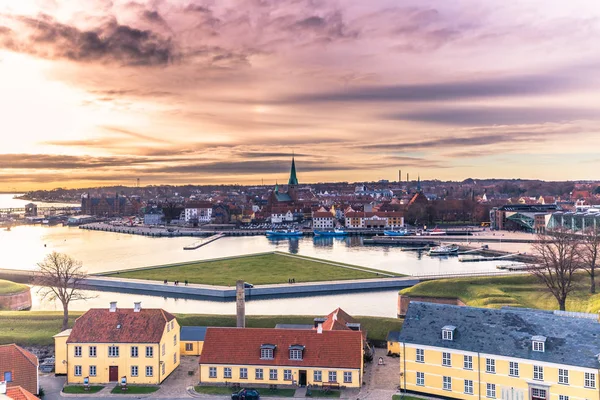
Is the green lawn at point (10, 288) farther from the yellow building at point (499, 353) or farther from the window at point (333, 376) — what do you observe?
the yellow building at point (499, 353)

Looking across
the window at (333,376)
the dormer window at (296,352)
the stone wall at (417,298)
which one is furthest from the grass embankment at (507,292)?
the dormer window at (296,352)

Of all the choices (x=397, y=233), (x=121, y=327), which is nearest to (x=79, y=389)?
(x=121, y=327)

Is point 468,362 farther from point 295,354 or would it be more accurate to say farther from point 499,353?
point 295,354

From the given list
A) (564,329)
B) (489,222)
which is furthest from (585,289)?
(489,222)

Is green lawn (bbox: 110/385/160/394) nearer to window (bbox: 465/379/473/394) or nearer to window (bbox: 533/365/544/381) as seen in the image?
window (bbox: 465/379/473/394)

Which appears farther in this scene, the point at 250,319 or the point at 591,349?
the point at 250,319

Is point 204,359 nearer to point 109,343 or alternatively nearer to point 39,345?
point 109,343

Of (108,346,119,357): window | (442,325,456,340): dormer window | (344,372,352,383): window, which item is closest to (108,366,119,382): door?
(108,346,119,357): window
